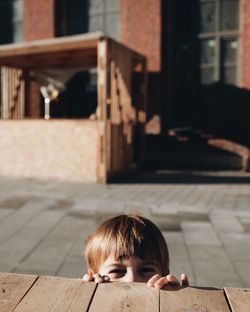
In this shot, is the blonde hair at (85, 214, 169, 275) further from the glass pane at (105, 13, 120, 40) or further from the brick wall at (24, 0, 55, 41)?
the brick wall at (24, 0, 55, 41)

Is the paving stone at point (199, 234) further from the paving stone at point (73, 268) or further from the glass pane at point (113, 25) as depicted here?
the glass pane at point (113, 25)

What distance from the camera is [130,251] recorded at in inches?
73.8

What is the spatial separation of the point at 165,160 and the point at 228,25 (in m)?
4.97

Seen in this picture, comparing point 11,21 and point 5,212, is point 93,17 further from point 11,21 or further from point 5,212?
point 5,212

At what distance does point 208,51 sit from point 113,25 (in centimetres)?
345

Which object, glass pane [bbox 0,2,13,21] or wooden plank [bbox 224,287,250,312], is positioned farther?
glass pane [bbox 0,2,13,21]

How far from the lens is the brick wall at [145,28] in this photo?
1384 cm

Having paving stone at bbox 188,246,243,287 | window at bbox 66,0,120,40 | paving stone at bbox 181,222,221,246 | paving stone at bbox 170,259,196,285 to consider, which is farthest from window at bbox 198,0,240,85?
paving stone at bbox 170,259,196,285

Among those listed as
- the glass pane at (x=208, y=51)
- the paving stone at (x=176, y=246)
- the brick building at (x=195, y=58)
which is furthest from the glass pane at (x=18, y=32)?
the paving stone at (x=176, y=246)

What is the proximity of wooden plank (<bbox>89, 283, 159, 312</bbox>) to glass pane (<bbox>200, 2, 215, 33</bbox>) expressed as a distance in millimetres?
13518

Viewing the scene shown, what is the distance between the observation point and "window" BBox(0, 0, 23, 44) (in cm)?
1616

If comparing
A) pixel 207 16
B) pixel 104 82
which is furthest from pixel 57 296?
pixel 207 16

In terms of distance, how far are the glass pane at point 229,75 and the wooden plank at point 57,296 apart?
42.9 ft

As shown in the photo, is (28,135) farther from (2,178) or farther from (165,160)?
(165,160)
